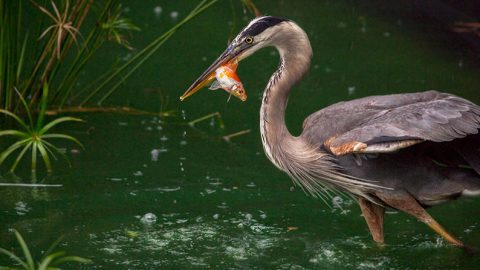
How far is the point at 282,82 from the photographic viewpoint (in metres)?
4.81

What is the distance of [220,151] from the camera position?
20.4 feet

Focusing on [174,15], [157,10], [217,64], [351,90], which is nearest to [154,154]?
[217,64]

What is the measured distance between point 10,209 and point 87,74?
2308mm

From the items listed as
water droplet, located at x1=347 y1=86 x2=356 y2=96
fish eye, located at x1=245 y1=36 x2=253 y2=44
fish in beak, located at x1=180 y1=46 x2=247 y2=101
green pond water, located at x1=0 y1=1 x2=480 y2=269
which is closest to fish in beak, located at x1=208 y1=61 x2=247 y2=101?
fish in beak, located at x1=180 y1=46 x2=247 y2=101

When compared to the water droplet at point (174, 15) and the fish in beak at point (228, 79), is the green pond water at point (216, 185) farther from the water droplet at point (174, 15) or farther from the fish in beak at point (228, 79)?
the fish in beak at point (228, 79)

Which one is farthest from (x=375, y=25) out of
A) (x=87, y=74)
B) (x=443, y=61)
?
(x=87, y=74)

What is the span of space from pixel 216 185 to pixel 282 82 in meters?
1.11

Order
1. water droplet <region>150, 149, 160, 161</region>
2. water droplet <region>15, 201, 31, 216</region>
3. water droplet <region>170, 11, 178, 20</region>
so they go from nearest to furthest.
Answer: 1. water droplet <region>15, 201, 31, 216</region>
2. water droplet <region>150, 149, 160, 161</region>
3. water droplet <region>170, 11, 178, 20</region>

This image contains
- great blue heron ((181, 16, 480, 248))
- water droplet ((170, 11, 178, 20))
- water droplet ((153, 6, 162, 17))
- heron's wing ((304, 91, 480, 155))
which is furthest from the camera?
water droplet ((153, 6, 162, 17))

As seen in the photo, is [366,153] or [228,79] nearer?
[366,153]

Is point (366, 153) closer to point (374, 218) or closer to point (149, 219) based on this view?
point (374, 218)

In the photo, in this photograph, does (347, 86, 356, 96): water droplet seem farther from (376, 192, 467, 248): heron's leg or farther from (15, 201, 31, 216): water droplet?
(15, 201, 31, 216): water droplet

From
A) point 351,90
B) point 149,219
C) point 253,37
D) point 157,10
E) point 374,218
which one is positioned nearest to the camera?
point 253,37

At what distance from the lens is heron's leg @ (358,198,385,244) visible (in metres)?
4.91
